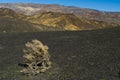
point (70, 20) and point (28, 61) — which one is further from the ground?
point (28, 61)

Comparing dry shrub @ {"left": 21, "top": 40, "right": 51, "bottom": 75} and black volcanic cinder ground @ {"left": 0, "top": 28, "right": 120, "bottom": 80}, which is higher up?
dry shrub @ {"left": 21, "top": 40, "right": 51, "bottom": 75}

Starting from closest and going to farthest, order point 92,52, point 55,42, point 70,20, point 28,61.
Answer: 1. point 28,61
2. point 92,52
3. point 55,42
4. point 70,20

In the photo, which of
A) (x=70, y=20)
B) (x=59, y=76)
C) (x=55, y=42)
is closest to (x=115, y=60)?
(x=59, y=76)

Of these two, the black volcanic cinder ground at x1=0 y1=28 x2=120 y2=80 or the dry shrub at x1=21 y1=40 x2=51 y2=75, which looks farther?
the dry shrub at x1=21 y1=40 x2=51 y2=75

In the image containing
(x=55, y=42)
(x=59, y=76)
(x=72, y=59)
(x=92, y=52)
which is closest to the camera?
(x=59, y=76)

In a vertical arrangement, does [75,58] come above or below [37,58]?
below

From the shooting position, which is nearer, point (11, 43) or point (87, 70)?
point (87, 70)

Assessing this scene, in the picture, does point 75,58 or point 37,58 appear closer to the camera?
point 37,58

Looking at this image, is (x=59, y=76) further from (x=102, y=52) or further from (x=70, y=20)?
(x=70, y=20)
